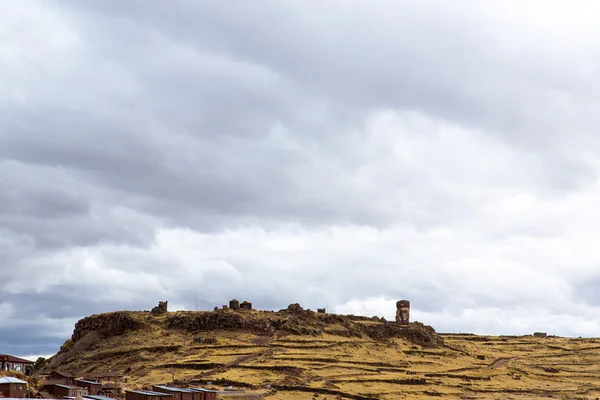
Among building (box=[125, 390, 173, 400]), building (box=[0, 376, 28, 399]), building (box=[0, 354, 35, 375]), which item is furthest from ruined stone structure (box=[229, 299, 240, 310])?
building (box=[0, 376, 28, 399])

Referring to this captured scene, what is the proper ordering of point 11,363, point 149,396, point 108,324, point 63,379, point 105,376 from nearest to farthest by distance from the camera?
1. point 149,396
2. point 11,363
3. point 63,379
4. point 105,376
5. point 108,324

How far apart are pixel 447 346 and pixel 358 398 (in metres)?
59.8

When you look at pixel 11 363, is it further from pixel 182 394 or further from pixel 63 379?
pixel 182 394

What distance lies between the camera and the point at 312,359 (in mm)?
129875

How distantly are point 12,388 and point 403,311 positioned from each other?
115089 mm

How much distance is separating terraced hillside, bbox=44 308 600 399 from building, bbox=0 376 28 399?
105ft

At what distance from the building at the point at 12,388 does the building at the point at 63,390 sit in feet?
31.1

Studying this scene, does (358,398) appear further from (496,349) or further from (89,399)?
(496,349)

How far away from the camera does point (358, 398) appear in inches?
4218

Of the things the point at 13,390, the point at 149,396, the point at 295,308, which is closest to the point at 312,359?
the point at 295,308

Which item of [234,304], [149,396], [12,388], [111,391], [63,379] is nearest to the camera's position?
[12,388]

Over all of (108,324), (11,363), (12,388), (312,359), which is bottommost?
(12,388)

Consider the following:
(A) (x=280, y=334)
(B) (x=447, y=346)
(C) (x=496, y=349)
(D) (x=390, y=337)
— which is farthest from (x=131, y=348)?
(C) (x=496, y=349)

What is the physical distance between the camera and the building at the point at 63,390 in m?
85.0
